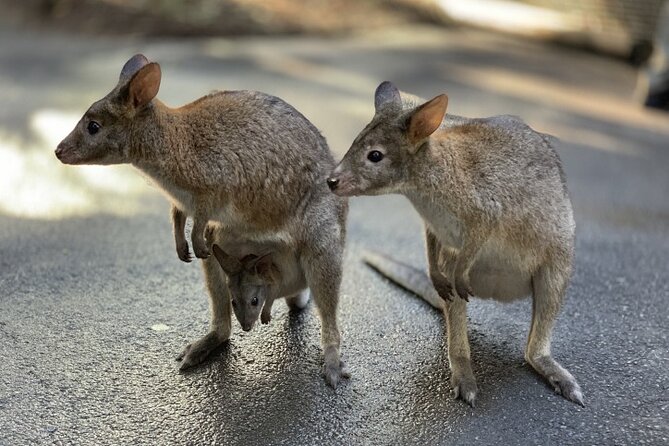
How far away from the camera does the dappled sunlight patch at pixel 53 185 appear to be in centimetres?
517

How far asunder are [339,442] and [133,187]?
10.4ft

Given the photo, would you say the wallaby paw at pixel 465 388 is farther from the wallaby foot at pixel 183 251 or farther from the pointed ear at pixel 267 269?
the wallaby foot at pixel 183 251

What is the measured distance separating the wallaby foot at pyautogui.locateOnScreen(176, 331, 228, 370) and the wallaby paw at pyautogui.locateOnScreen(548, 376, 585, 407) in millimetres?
1365

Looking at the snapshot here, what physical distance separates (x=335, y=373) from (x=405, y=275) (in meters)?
1.01

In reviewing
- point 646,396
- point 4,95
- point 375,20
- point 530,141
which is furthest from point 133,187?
point 375,20

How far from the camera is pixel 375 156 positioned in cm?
307

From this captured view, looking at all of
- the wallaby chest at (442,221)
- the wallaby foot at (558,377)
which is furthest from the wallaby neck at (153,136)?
the wallaby foot at (558,377)

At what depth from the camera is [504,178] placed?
314cm

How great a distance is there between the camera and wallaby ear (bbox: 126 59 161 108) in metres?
3.11

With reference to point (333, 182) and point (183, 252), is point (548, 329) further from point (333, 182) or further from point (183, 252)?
point (183, 252)

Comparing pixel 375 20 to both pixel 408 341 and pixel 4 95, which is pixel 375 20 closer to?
pixel 4 95

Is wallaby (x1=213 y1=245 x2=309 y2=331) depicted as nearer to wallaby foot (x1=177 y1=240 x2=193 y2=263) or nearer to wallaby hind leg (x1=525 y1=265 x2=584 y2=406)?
wallaby foot (x1=177 y1=240 x2=193 y2=263)

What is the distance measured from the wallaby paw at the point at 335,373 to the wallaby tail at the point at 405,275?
2.32ft

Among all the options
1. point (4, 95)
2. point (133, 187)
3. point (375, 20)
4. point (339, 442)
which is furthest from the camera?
point (375, 20)
